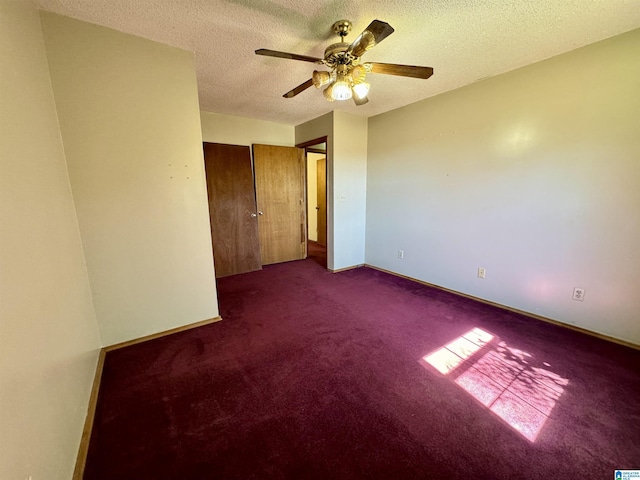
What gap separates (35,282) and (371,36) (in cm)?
198

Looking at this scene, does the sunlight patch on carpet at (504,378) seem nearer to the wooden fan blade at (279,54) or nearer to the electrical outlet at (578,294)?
the electrical outlet at (578,294)

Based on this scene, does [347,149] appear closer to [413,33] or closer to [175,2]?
[413,33]

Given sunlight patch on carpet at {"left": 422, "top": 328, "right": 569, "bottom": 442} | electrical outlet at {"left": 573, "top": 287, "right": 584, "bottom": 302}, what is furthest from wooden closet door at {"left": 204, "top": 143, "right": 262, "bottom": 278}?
electrical outlet at {"left": 573, "top": 287, "right": 584, "bottom": 302}

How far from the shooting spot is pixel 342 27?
65.8 inches

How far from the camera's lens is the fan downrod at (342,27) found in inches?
64.9

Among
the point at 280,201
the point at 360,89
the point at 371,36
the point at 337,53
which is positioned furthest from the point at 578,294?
the point at 280,201

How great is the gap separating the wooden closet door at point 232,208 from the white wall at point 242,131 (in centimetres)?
14

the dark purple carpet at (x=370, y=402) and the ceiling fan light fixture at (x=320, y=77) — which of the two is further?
the ceiling fan light fixture at (x=320, y=77)

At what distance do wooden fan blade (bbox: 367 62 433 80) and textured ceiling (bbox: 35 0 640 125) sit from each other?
1.03 feet

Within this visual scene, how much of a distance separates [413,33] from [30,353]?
2.76 m

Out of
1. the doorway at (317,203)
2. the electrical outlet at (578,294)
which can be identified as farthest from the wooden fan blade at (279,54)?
the doorway at (317,203)

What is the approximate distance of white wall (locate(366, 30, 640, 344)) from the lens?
74.7 inches

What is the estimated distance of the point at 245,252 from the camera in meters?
3.97

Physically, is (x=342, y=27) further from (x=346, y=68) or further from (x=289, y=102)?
(x=289, y=102)
